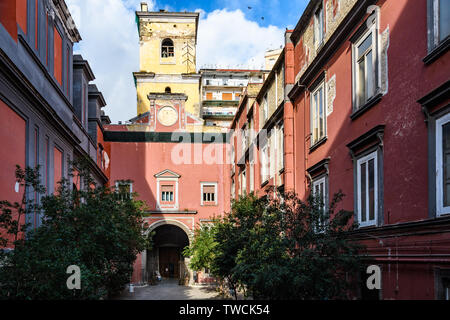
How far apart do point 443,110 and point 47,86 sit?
42.9 feet

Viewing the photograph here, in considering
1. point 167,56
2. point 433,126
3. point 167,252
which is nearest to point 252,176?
point 433,126

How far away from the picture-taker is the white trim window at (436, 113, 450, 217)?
8005 millimetres

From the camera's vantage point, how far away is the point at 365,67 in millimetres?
11758

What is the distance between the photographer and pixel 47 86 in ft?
56.3

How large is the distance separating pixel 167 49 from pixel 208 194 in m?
14.2

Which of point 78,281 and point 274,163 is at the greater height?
point 274,163

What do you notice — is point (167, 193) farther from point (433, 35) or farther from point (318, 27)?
point (433, 35)

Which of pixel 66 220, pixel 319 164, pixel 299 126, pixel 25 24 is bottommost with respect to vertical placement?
pixel 66 220

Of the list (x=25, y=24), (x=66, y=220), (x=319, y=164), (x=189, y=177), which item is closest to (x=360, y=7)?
(x=319, y=164)

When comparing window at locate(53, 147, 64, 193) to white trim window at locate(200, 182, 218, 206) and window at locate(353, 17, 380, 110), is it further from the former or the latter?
white trim window at locate(200, 182, 218, 206)

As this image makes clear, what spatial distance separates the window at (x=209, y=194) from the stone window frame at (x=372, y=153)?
26.8 m

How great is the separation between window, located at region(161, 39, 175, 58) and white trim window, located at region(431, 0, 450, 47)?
37724mm

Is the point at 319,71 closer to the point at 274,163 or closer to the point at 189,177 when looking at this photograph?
the point at 274,163

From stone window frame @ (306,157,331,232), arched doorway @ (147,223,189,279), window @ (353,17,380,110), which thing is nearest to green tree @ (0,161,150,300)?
stone window frame @ (306,157,331,232)
